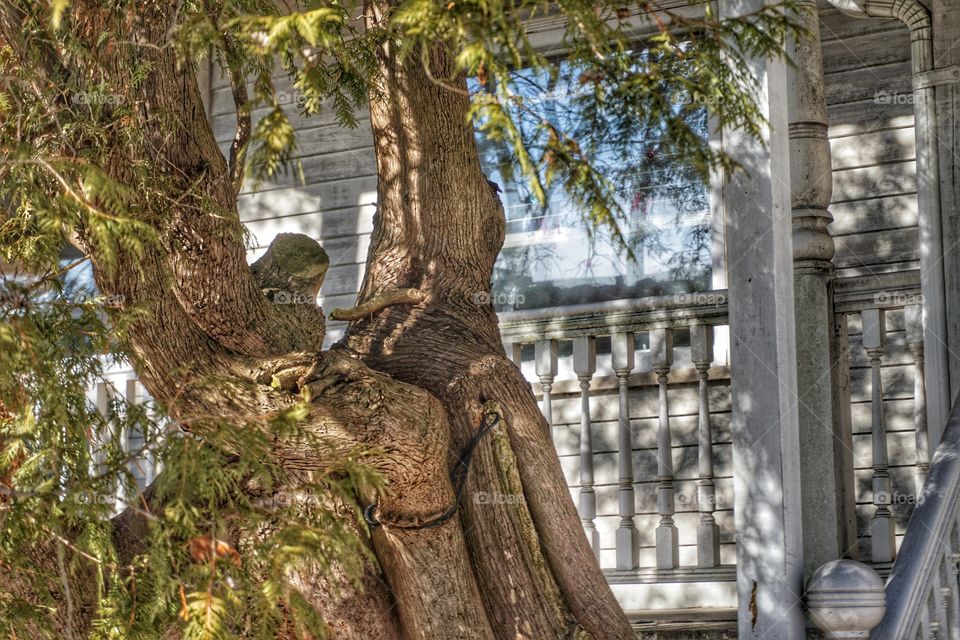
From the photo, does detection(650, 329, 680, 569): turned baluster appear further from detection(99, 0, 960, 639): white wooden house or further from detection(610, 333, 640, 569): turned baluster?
detection(610, 333, 640, 569): turned baluster

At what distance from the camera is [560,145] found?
2879 mm

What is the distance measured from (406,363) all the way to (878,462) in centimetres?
223

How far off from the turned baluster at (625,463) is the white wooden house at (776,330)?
13 millimetres

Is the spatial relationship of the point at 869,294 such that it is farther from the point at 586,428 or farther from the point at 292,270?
the point at 292,270

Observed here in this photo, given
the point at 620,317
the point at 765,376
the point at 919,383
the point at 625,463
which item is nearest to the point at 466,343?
the point at 765,376

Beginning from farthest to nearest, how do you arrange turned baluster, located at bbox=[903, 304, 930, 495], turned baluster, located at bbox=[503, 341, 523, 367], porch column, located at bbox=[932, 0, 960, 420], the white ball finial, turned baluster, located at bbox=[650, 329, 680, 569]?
turned baluster, located at bbox=[503, 341, 523, 367] → porch column, located at bbox=[932, 0, 960, 420] → turned baluster, located at bbox=[650, 329, 680, 569] → turned baluster, located at bbox=[903, 304, 930, 495] → the white ball finial

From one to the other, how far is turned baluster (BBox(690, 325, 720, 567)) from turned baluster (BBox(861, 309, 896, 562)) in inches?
26.3

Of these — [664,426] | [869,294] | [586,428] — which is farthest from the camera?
[586,428]

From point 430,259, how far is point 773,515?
1554 mm

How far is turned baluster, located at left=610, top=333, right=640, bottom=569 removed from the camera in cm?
542

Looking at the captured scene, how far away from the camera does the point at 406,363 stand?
4.12 m

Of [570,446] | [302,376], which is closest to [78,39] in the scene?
[302,376]

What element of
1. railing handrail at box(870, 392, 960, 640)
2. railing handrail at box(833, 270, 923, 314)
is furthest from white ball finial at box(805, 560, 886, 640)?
railing handrail at box(833, 270, 923, 314)

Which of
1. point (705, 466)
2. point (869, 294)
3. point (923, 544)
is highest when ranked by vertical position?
point (869, 294)
